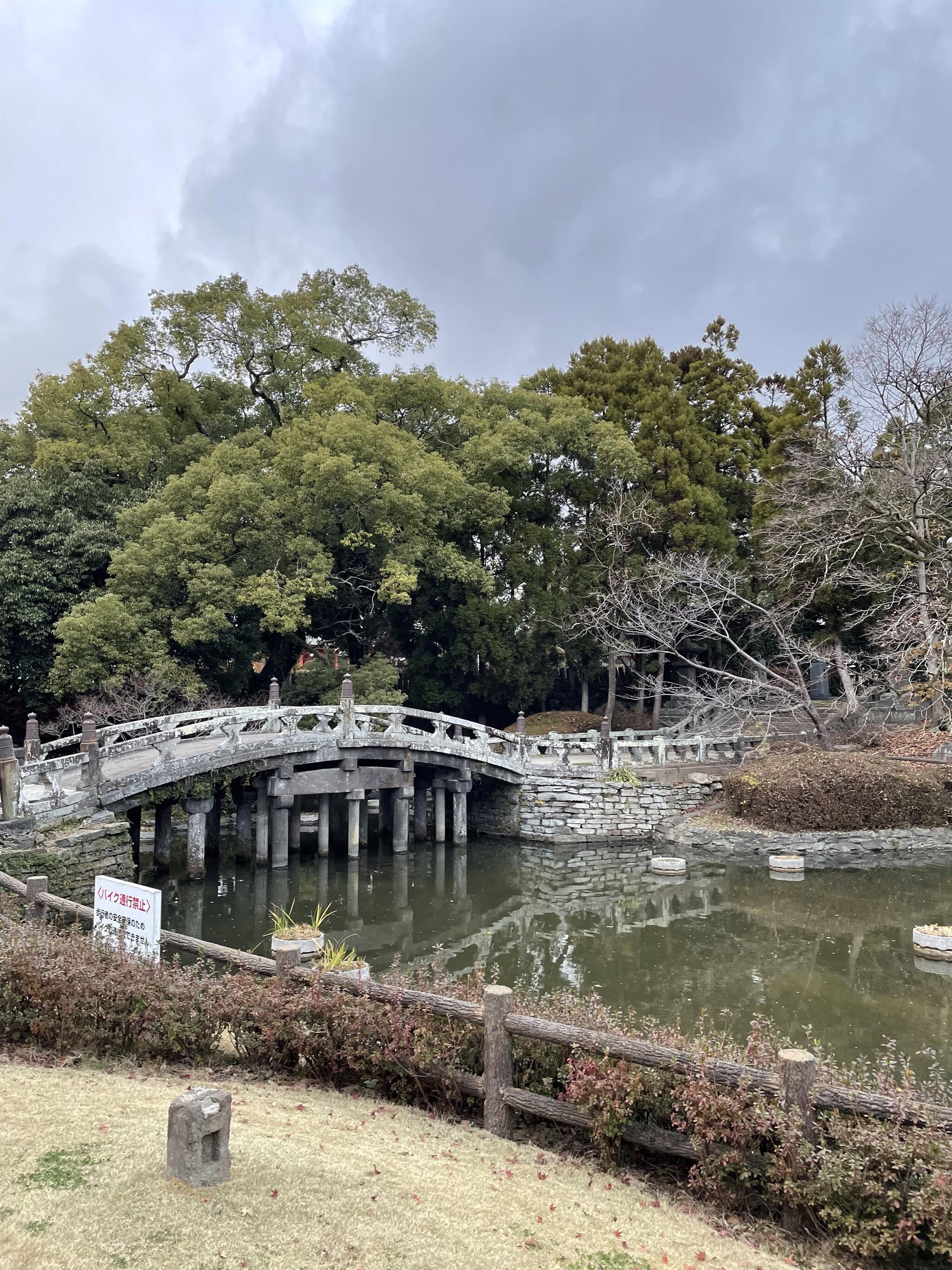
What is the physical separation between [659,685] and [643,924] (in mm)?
12334

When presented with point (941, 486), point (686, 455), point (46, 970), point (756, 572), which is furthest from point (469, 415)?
point (46, 970)

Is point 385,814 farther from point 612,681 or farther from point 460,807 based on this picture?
point 612,681

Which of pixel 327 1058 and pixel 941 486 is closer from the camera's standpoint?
pixel 327 1058

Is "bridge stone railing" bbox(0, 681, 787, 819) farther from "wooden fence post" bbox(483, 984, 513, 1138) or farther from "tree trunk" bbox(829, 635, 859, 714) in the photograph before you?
"wooden fence post" bbox(483, 984, 513, 1138)

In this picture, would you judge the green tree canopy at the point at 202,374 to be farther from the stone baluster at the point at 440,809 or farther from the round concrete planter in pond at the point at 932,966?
the round concrete planter in pond at the point at 932,966

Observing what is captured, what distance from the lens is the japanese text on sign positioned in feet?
21.9

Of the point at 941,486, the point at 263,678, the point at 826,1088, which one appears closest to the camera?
the point at 826,1088

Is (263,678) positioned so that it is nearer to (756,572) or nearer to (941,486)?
(756,572)

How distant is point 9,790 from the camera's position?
12500mm

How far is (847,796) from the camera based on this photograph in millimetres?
19953

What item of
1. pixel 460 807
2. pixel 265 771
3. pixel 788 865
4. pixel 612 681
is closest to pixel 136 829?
pixel 265 771

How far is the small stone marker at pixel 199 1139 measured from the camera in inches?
160

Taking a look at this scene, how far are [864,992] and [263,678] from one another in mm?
19546

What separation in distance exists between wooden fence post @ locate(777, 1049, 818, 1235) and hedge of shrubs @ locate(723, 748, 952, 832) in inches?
653
